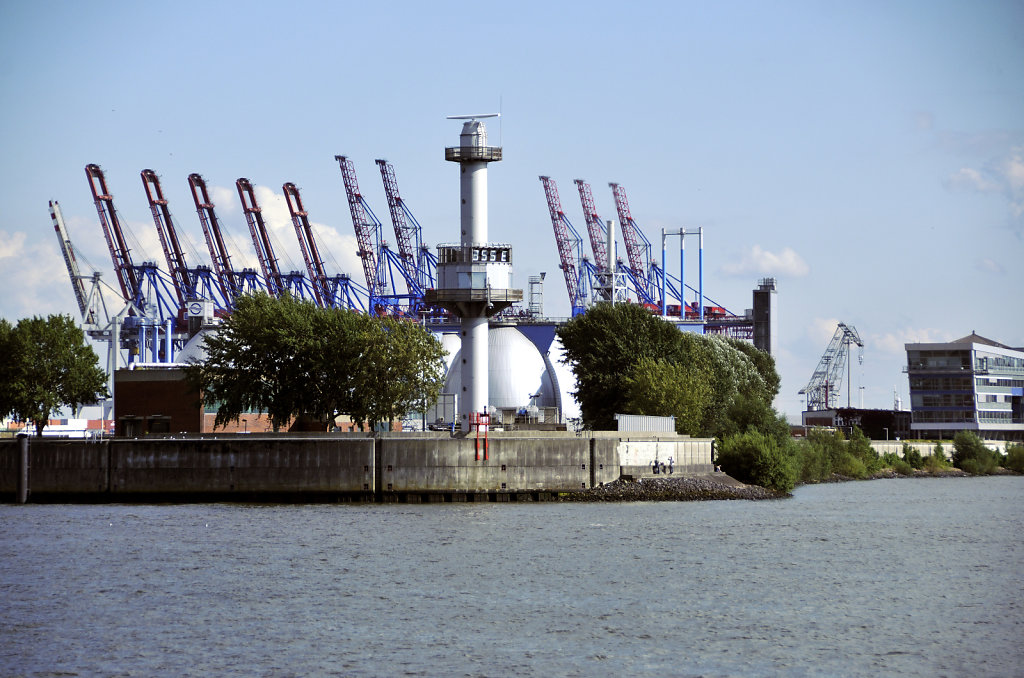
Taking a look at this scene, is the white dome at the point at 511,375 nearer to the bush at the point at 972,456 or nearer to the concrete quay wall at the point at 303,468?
the bush at the point at 972,456

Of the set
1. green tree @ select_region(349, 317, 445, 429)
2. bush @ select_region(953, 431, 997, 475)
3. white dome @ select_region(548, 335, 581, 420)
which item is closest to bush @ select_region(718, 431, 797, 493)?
green tree @ select_region(349, 317, 445, 429)

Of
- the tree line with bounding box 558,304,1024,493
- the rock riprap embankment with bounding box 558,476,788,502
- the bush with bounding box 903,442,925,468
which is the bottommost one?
the rock riprap embankment with bounding box 558,476,788,502

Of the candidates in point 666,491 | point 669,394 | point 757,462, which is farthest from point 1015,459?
point 666,491

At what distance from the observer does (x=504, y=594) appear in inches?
1645

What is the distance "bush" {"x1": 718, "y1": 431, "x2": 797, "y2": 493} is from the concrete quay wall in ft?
43.3

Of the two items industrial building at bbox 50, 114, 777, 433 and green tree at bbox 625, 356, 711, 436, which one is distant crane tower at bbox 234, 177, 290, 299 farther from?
green tree at bbox 625, 356, 711, 436

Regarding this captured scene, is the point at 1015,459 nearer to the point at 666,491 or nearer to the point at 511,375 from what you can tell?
the point at 511,375

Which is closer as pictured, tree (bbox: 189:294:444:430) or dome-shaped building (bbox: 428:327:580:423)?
tree (bbox: 189:294:444:430)

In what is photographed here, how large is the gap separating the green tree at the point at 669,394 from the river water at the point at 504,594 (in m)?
22.1

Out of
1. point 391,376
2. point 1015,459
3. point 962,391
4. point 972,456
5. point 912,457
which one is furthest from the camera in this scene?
point 962,391

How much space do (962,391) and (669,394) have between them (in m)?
92.1

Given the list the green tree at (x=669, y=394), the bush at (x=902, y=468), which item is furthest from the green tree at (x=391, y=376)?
the bush at (x=902, y=468)

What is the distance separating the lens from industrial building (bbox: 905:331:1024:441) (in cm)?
17012

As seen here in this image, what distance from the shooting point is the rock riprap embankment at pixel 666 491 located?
246ft
